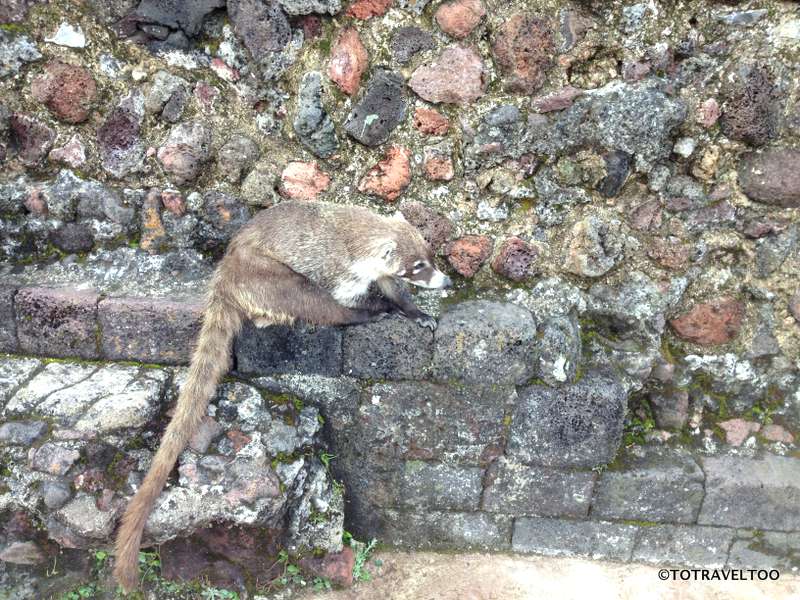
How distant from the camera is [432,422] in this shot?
10.4 feet

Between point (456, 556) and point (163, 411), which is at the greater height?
point (163, 411)

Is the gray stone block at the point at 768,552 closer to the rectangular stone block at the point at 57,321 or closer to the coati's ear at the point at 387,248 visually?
the coati's ear at the point at 387,248

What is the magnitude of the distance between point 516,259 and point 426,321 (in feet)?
2.07

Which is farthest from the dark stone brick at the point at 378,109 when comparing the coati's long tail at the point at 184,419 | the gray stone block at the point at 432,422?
the gray stone block at the point at 432,422

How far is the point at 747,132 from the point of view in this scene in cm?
292

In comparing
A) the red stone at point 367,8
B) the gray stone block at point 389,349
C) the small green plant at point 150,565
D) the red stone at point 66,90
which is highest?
the red stone at point 367,8

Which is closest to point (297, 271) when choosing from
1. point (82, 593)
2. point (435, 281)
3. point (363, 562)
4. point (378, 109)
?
point (435, 281)

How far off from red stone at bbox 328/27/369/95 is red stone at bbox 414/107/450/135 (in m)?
0.36

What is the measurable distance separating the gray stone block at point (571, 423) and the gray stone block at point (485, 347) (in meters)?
0.17

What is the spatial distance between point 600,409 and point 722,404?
0.84m

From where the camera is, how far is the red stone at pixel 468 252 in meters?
3.22

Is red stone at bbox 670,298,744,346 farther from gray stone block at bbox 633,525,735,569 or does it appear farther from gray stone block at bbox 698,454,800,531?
gray stone block at bbox 633,525,735,569

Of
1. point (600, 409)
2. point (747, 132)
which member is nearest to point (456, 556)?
point (600, 409)

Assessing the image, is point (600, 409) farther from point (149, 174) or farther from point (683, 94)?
point (149, 174)
